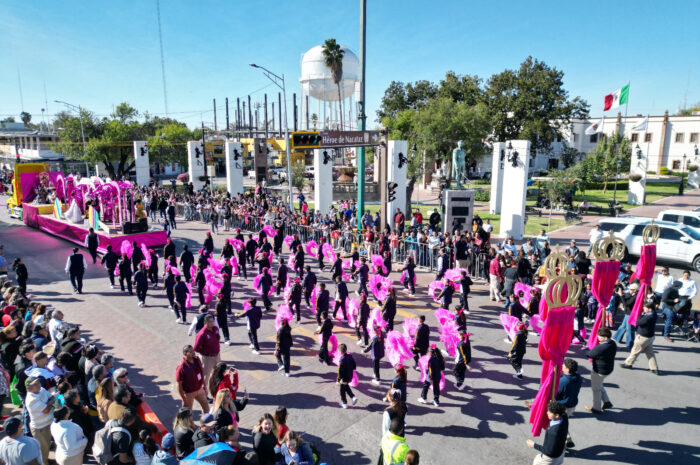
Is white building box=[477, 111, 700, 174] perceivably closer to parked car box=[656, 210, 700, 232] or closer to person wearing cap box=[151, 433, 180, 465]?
parked car box=[656, 210, 700, 232]

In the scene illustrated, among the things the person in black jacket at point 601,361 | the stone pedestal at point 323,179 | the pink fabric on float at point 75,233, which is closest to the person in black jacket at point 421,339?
the person in black jacket at point 601,361

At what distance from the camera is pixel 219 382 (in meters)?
7.43

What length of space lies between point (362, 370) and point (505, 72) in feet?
139

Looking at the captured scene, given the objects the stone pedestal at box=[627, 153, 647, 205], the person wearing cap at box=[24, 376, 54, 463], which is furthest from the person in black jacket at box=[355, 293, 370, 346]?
the stone pedestal at box=[627, 153, 647, 205]

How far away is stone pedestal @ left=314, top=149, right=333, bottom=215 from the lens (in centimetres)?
2901

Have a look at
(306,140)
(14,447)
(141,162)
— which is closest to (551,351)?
(14,447)

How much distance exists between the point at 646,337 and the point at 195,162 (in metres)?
38.0

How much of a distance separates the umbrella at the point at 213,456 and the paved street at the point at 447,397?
238cm

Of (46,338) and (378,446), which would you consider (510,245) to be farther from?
(46,338)

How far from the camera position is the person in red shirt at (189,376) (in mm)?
7781

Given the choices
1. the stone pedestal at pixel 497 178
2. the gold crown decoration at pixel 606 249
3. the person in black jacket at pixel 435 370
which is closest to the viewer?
the person in black jacket at pixel 435 370

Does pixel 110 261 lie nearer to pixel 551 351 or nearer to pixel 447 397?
pixel 447 397

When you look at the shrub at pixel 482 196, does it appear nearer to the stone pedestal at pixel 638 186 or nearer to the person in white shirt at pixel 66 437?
the stone pedestal at pixel 638 186

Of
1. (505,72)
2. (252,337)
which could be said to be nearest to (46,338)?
(252,337)
